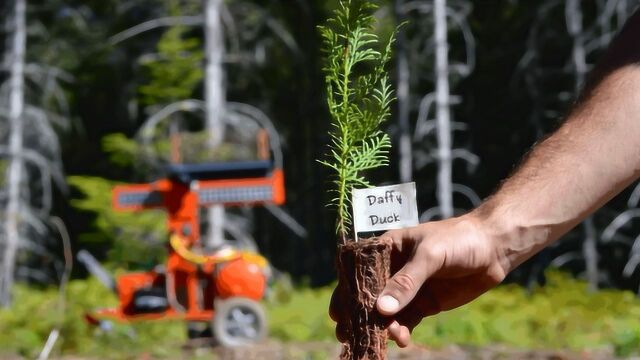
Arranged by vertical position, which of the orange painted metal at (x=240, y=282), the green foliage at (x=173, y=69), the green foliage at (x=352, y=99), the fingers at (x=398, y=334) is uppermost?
the green foliage at (x=352, y=99)

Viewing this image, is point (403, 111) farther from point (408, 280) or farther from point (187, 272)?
point (408, 280)

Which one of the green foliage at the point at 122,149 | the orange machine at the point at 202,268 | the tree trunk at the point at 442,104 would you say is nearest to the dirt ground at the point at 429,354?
the orange machine at the point at 202,268

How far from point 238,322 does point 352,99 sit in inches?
357

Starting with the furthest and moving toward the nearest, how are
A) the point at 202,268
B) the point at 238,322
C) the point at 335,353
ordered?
the point at 202,268
the point at 238,322
the point at 335,353

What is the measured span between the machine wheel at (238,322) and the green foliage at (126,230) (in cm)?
493

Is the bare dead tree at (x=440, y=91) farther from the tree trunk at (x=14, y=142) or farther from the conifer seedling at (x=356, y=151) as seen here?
the conifer seedling at (x=356, y=151)

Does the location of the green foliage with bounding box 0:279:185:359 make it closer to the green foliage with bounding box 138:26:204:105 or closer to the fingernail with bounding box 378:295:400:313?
the green foliage with bounding box 138:26:204:105

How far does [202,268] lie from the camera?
11.8 meters

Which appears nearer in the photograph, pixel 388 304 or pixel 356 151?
pixel 388 304

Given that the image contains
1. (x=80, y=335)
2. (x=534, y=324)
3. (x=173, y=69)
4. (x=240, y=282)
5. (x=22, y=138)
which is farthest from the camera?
(x=22, y=138)

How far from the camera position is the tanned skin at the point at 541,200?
2.16 metres

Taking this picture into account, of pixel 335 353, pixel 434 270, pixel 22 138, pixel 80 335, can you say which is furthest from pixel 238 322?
pixel 22 138

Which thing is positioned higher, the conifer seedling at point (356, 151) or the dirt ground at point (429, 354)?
the conifer seedling at point (356, 151)

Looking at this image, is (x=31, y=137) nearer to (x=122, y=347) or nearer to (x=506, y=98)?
(x=506, y=98)
